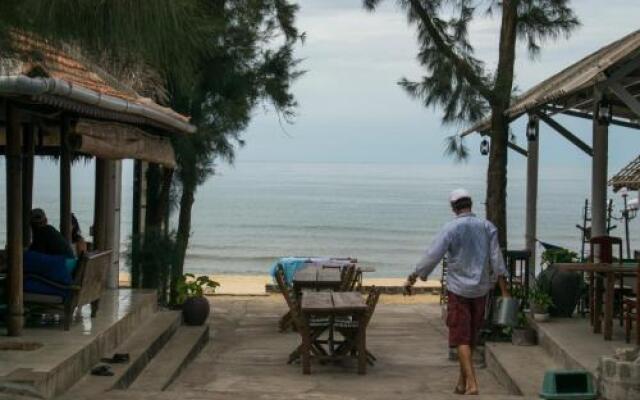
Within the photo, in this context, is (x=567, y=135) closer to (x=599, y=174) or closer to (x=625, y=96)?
(x=599, y=174)

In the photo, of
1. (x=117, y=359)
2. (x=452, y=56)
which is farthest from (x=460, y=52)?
(x=117, y=359)

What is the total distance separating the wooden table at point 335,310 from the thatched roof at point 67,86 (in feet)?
7.75

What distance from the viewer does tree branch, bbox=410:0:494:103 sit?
1276 cm

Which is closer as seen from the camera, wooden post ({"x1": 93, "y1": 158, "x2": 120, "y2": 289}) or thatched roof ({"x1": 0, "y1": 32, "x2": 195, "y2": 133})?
thatched roof ({"x1": 0, "y1": 32, "x2": 195, "y2": 133})

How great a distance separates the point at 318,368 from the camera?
34.4ft

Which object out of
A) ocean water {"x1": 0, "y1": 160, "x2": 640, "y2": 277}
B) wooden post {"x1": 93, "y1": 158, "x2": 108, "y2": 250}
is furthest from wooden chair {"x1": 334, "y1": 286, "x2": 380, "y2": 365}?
ocean water {"x1": 0, "y1": 160, "x2": 640, "y2": 277}

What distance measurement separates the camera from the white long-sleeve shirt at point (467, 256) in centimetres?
821

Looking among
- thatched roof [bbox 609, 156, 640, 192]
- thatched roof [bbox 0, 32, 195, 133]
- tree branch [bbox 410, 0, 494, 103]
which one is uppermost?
tree branch [bbox 410, 0, 494, 103]

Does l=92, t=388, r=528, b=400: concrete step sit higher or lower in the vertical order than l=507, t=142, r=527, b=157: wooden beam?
lower

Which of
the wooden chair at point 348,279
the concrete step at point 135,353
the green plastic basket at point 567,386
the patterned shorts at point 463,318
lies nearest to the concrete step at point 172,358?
the concrete step at point 135,353

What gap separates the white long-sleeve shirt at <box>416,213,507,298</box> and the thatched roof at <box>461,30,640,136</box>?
1.99 meters

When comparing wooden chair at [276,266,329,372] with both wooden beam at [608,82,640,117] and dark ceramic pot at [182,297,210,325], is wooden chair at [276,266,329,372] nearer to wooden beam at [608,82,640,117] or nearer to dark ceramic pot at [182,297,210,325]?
dark ceramic pot at [182,297,210,325]

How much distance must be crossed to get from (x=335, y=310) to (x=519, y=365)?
5.24ft

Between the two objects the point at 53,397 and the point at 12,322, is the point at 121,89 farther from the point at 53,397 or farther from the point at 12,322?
the point at 53,397
